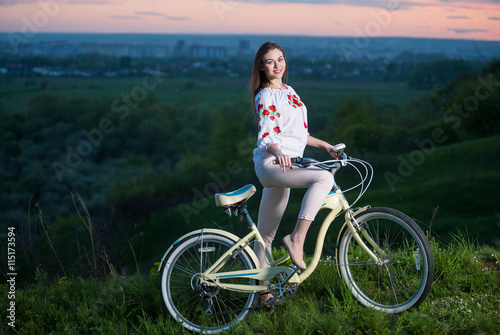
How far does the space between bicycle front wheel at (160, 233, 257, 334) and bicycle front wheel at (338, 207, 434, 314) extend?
71 cm

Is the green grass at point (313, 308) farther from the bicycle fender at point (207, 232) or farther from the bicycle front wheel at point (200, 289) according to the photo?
the bicycle fender at point (207, 232)

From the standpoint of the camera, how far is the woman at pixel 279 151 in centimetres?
317

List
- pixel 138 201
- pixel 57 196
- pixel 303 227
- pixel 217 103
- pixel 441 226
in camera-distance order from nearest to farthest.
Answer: pixel 303 227, pixel 441 226, pixel 57 196, pixel 138 201, pixel 217 103

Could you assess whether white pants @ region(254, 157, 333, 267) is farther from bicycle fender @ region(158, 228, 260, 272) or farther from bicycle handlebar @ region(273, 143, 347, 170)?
bicycle fender @ region(158, 228, 260, 272)

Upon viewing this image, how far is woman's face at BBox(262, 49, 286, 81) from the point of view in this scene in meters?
3.45

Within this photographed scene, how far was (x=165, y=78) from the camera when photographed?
218 ft

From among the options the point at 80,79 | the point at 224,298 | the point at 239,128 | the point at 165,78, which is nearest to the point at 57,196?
the point at 239,128

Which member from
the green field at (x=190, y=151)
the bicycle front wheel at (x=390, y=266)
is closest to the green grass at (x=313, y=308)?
the bicycle front wheel at (x=390, y=266)

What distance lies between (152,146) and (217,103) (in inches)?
469

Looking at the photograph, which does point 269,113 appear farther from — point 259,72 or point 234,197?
point 234,197

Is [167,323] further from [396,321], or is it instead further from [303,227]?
[396,321]

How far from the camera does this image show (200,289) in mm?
3365

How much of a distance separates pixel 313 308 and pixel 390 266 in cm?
59

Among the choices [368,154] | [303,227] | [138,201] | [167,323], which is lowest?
[138,201]
